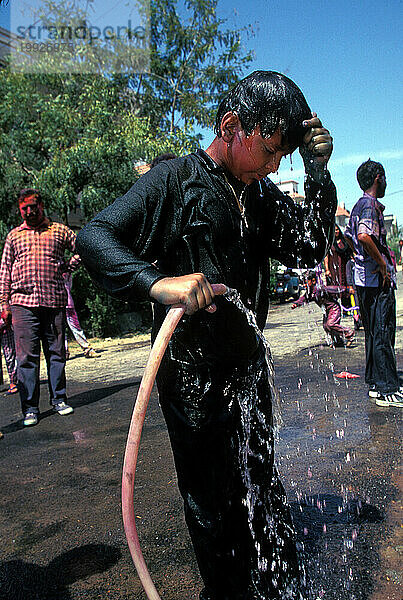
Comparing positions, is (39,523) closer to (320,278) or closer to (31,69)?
(320,278)

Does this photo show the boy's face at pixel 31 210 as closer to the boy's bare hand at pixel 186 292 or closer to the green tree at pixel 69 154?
the boy's bare hand at pixel 186 292

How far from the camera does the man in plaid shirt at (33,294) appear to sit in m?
5.47

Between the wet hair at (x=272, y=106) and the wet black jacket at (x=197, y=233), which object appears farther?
the wet hair at (x=272, y=106)

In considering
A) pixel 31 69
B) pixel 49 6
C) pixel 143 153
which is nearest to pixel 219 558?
pixel 143 153

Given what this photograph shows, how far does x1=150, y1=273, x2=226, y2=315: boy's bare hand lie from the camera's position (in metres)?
1.47

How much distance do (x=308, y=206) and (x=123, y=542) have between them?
2056mm

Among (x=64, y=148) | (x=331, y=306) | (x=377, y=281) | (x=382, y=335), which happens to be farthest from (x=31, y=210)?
(x=64, y=148)

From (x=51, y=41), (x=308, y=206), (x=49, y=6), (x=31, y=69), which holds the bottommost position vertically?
(x=308, y=206)

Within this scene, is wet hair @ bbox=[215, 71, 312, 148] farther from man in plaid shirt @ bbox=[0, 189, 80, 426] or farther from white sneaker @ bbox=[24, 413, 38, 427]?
white sneaker @ bbox=[24, 413, 38, 427]

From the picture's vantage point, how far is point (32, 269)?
550 centimetres

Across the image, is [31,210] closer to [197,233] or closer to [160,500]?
[160,500]

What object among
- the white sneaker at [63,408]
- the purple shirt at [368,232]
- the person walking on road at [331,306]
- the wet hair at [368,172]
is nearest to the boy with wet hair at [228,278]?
the purple shirt at [368,232]

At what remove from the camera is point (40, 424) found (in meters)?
5.47

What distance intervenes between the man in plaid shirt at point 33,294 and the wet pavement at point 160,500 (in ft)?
1.71
